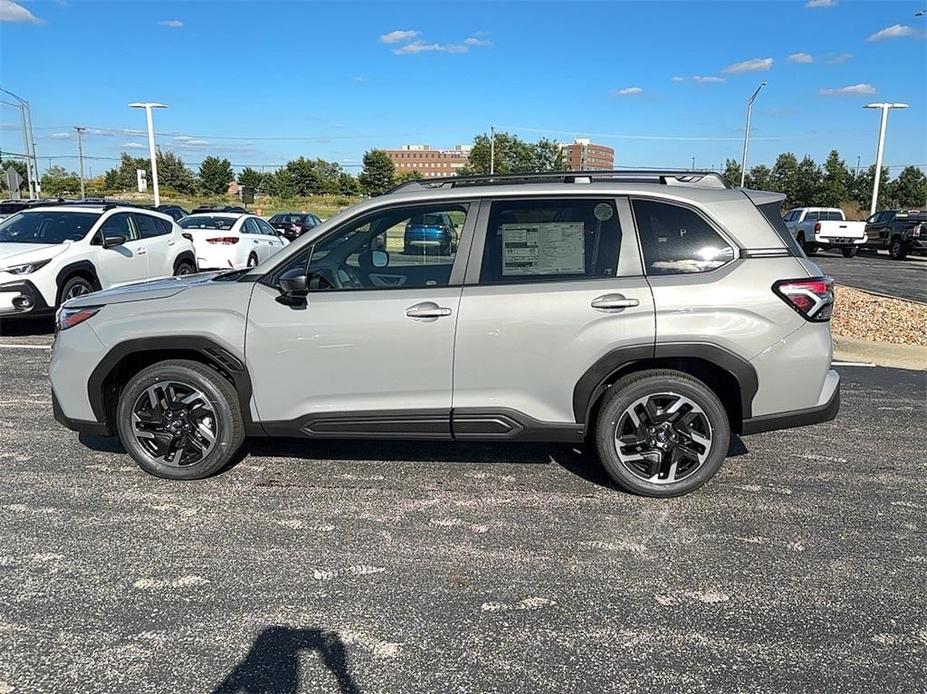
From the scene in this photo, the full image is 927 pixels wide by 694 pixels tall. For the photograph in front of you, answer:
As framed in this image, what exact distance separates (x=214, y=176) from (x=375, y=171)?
18.5 m

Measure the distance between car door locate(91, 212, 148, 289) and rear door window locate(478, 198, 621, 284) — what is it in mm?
7016

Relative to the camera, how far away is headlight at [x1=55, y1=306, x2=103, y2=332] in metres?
4.24

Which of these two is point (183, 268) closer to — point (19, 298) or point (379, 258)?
point (19, 298)

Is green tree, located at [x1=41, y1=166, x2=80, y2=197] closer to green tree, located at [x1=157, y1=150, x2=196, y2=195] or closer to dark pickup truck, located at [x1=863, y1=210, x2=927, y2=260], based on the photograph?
green tree, located at [x1=157, y1=150, x2=196, y2=195]

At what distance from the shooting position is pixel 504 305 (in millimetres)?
3877

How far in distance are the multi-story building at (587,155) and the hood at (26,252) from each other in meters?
55.0

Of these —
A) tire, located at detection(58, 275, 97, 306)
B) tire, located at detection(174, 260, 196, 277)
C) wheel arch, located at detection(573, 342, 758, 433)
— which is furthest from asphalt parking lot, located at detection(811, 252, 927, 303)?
tire, located at detection(58, 275, 97, 306)

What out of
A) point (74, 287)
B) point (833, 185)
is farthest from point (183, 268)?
point (833, 185)

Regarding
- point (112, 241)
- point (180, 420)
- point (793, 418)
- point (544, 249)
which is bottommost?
point (180, 420)

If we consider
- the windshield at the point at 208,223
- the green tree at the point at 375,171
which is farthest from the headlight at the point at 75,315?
the green tree at the point at 375,171

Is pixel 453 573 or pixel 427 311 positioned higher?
pixel 427 311

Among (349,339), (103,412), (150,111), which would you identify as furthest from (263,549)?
(150,111)

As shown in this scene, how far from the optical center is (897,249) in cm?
2511

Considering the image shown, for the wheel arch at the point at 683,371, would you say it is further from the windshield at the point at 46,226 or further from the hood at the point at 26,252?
the windshield at the point at 46,226
